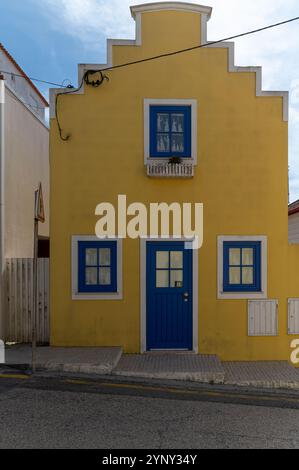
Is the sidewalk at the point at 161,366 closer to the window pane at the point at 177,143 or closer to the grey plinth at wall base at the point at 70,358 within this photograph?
the grey plinth at wall base at the point at 70,358

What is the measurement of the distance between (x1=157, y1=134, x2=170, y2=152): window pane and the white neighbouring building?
10.2 ft

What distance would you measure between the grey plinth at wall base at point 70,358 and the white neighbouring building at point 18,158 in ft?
3.11

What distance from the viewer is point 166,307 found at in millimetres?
7559

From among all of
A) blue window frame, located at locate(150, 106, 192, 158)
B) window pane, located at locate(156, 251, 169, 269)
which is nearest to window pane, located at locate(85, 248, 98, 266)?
window pane, located at locate(156, 251, 169, 269)

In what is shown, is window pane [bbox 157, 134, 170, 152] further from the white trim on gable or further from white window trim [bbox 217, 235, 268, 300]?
white window trim [bbox 217, 235, 268, 300]

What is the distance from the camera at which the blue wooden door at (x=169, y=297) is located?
754 cm

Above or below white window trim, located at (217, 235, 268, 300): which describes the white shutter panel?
below

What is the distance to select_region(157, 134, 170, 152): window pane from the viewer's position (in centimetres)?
763

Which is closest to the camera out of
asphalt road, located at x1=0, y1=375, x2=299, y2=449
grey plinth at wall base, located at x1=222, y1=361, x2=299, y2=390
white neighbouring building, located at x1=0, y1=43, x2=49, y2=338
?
asphalt road, located at x1=0, y1=375, x2=299, y2=449

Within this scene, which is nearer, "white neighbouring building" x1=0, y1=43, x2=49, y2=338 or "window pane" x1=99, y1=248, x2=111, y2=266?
"window pane" x1=99, y1=248, x2=111, y2=266

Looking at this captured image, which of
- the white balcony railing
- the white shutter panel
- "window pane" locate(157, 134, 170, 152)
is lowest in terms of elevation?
the white shutter panel

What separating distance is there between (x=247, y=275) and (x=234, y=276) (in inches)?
10.0

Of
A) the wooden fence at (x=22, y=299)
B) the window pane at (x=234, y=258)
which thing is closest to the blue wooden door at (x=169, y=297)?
the window pane at (x=234, y=258)
